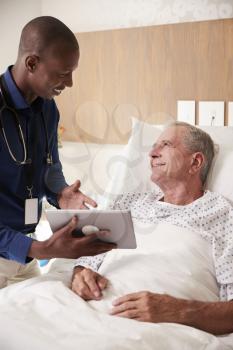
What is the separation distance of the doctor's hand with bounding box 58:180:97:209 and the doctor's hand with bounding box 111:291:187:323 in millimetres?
384

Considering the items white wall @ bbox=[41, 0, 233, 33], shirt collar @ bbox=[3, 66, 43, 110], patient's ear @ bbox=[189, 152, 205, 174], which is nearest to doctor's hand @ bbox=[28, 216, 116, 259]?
shirt collar @ bbox=[3, 66, 43, 110]

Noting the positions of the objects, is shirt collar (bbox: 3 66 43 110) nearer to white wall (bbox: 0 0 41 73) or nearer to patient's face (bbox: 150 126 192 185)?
patient's face (bbox: 150 126 192 185)

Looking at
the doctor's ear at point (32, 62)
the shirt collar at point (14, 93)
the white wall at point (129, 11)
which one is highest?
the white wall at point (129, 11)

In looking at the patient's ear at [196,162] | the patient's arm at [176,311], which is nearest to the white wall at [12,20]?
the patient's ear at [196,162]

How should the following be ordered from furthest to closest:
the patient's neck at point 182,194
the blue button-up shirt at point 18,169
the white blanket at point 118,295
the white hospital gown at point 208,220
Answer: the patient's neck at point 182,194, the white hospital gown at point 208,220, the blue button-up shirt at point 18,169, the white blanket at point 118,295

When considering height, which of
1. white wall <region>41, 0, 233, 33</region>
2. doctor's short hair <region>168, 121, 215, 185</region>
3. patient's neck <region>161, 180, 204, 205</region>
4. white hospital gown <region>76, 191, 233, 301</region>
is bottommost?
white hospital gown <region>76, 191, 233, 301</region>

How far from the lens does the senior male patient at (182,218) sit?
1469mm

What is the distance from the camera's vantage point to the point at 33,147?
5.58ft

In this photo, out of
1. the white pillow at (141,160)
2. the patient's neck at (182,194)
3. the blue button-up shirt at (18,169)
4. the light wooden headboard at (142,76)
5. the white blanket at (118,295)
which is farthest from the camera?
the light wooden headboard at (142,76)

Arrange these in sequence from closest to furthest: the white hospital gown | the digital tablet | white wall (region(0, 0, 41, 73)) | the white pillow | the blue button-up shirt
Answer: the digital tablet → the blue button-up shirt → the white hospital gown → the white pillow → white wall (region(0, 0, 41, 73))

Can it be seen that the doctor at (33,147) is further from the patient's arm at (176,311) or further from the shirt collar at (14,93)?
the patient's arm at (176,311)

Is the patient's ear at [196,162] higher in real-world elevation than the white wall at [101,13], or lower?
lower

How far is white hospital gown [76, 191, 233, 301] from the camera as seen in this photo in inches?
64.4

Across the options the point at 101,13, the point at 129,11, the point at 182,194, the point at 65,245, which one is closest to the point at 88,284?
the point at 65,245
